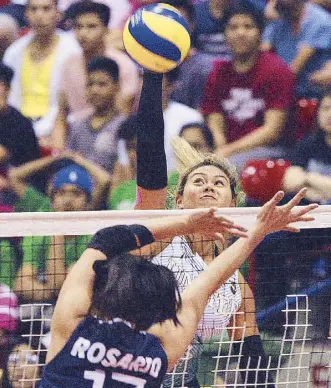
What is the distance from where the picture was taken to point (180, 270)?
4180 mm

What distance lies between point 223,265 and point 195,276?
630mm

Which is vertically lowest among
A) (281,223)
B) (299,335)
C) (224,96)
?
(299,335)

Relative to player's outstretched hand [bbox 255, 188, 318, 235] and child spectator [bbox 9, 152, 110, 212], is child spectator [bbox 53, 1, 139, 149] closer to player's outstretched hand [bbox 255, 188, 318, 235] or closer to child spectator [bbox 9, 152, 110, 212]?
child spectator [bbox 9, 152, 110, 212]

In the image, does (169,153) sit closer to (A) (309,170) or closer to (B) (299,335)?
(A) (309,170)

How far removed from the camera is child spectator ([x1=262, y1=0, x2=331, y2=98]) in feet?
22.0

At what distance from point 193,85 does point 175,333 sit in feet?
11.9

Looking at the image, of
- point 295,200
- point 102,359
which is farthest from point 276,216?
point 102,359

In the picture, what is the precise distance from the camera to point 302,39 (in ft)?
22.2

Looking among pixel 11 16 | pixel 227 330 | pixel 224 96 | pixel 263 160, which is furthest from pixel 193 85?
pixel 227 330

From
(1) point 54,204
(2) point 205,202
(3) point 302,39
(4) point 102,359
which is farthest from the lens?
(3) point 302,39

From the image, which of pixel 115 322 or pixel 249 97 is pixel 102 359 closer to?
pixel 115 322

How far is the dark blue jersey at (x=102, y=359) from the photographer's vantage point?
10.3ft

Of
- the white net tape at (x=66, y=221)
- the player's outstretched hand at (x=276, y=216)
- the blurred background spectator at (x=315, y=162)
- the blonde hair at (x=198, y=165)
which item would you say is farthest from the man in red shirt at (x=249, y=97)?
the player's outstretched hand at (x=276, y=216)

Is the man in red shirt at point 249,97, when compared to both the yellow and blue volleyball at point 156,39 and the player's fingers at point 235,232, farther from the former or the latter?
the player's fingers at point 235,232
